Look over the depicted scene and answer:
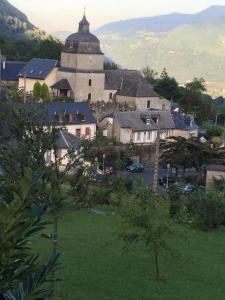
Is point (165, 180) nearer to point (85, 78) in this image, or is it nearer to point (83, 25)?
point (85, 78)

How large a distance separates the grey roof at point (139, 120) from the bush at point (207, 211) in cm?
2962

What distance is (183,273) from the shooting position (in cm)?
2136

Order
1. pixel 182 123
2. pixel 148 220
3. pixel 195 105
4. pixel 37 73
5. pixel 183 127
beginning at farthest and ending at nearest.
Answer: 1. pixel 195 105
2. pixel 37 73
3. pixel 182 123
4. pixel 183 127
5. pixel 148 220

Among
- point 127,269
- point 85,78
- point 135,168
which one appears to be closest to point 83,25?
point 85,78

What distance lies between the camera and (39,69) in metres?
76.7

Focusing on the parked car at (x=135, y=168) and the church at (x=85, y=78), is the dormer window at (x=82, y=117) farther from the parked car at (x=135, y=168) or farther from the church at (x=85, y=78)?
the church at (x=85, y=78)

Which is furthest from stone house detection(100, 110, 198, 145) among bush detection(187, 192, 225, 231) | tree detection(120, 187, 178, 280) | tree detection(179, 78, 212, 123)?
tree detection(120, 187, 178, 280)

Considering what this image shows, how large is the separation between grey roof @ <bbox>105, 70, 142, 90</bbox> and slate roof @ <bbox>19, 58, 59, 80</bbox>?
6186 mm

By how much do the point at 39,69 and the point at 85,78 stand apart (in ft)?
22.2

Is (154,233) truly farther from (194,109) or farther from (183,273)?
(194,109)

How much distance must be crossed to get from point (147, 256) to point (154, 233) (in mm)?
4412

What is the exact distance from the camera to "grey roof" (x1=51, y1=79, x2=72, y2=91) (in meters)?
72.4

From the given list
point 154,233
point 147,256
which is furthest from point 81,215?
point 154,233

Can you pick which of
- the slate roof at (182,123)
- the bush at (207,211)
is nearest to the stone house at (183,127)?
the slate roof at (182,123)
